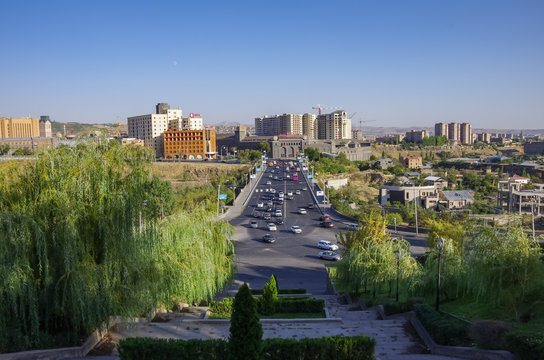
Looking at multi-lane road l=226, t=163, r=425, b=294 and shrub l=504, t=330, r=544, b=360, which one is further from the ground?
shrub l=504, t=330, r=544, b=360

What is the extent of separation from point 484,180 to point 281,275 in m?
65.2

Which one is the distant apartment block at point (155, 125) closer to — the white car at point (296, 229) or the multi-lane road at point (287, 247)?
the multi-lane road at point (287, 247)

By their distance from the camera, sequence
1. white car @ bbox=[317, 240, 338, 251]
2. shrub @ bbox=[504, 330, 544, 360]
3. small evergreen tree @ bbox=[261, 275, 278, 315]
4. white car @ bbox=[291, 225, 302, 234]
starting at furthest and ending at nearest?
white car @ bbox=[291, 225, 302, 234] → white car @ bbox=[317, 240, 338, 251] → small evergreen tree @ bbox=[261, 275, 278, 315] → shrub @ bbox=[504, 330, 544, 360]

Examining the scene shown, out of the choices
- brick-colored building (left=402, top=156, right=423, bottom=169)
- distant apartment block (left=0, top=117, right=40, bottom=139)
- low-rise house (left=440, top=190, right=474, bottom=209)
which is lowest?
low-rise house (left=440, top=190, right=474, bottom=209)

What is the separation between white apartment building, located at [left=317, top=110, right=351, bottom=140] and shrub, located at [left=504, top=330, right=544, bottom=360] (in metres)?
153

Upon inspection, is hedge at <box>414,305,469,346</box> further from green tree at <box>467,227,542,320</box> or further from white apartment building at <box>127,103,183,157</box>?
white apartment building at <box>127,103,183,157</box>

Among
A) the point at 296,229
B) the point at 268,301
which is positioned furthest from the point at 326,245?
the point at 268,301

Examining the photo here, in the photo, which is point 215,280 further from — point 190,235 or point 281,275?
point 281,275

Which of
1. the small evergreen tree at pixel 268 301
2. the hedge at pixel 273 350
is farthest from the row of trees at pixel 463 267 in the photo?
the hedge at pixel 273 350

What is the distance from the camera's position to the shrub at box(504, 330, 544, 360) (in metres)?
6.90

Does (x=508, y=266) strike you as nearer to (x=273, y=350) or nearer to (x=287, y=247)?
(x=273, y=350)

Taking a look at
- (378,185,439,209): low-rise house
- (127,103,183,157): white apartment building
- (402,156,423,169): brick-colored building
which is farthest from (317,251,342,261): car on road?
(127,103,183,157): white apartment building

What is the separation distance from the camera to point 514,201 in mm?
55156

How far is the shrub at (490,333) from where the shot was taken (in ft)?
26.3
